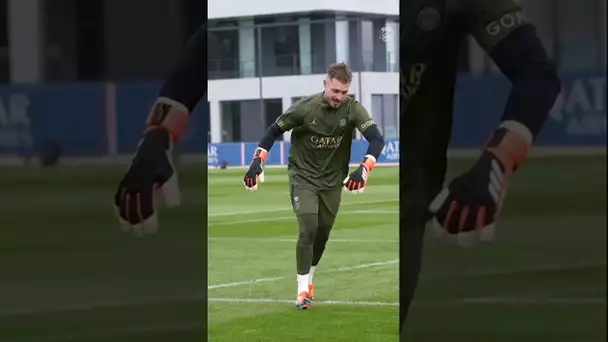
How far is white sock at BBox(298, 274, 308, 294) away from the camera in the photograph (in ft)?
27.3

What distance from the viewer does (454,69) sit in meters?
3.78

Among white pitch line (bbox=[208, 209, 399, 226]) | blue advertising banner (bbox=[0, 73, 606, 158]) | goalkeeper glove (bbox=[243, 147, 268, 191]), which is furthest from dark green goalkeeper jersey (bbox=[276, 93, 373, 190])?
white pitch line (bbox=[208, 209, 399, 226])

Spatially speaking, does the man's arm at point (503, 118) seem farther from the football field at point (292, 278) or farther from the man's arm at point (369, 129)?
the man's arm at point (369, 129)

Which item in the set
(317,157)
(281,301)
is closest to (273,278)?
(281,301)

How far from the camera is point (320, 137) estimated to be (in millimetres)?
8438

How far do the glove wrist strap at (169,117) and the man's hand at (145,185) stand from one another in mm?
23

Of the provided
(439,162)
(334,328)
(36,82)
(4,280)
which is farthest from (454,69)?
(334,328)

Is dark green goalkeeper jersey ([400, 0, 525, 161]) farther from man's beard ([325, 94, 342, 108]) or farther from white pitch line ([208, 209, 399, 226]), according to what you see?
white pitch line ([208, 209, 399, 226])

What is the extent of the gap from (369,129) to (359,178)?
0.39m

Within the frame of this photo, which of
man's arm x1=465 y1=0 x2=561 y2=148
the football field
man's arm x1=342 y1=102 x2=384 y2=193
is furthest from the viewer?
man's arm x1=342 y1=102 x2=384 y2=193

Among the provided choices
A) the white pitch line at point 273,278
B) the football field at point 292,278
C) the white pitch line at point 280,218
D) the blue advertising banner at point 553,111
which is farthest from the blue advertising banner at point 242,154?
the blue advertising banner at point 553,111

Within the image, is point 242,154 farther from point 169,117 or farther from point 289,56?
point 169,117

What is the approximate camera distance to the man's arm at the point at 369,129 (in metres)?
8.41

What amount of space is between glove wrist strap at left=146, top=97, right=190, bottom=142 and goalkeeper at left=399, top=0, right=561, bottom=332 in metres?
0.85
